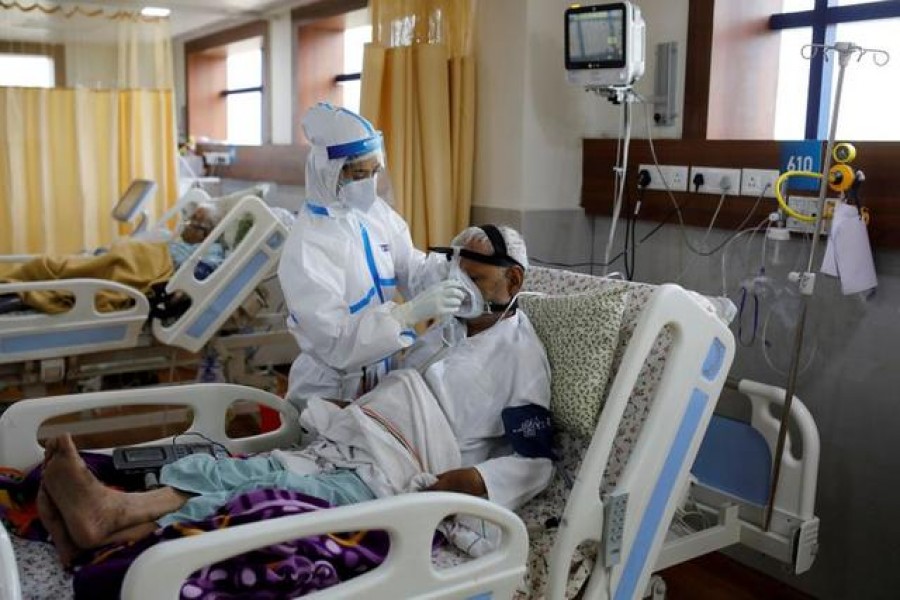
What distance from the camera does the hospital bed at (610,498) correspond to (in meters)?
1.44

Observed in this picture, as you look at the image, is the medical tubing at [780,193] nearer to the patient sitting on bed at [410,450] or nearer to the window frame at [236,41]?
the patient sitting on bed at [410,450]

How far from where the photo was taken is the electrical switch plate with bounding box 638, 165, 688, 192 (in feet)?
9.68

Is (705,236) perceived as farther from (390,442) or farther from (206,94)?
(206,94)

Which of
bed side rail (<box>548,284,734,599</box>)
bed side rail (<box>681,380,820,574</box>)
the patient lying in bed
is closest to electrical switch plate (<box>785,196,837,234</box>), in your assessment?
bed side rail (<box>681,380,820,574</box>)

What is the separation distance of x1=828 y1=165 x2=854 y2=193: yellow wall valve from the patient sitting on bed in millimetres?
961

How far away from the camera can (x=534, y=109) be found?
323cm

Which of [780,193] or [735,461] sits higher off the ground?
[780,193]

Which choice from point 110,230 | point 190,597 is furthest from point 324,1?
point 190,597

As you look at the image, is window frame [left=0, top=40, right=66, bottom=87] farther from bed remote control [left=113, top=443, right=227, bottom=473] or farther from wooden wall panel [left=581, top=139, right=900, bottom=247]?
bed remote control [left=113, top=443, right=227, bottom=473]

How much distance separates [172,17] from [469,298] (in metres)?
4.88

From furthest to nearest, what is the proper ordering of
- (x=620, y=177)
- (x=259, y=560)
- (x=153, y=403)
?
(x=620, y=177), (x=153, y=403), (x=259, y=560)

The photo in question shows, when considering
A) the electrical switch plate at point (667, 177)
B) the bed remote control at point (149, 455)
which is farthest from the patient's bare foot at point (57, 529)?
the electrical switch plate at point (667, 177)

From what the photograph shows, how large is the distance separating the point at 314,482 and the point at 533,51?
6.71 ft

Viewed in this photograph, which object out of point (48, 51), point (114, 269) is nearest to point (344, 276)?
point (114, 269)
